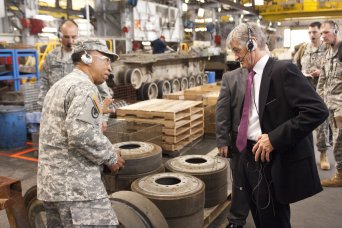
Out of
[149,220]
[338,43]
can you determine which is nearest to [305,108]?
[149,220]

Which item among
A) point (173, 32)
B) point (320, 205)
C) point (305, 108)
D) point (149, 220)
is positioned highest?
point (173, 32)

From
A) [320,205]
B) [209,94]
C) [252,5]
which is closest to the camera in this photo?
[320,205]

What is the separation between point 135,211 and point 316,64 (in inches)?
166

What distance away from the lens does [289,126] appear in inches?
77.4

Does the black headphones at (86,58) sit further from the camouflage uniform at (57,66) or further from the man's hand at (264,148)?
the camouflage uniform at (57,66)

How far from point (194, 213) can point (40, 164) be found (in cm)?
153

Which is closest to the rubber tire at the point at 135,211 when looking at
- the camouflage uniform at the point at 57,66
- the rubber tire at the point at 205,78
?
the camouflage uniform at the point at 57,66

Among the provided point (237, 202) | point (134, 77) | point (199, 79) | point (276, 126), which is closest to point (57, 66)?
point (237, 202)

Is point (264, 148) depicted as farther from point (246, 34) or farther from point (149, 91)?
point (149, 91)

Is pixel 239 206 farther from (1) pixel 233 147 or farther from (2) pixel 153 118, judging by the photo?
(2) pixel 153 118

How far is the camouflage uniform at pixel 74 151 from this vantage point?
1.84 metres

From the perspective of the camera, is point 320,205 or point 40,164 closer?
point 40,164

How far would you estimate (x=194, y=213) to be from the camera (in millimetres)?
3016

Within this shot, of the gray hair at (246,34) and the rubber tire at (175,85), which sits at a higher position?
the gray hair at (246,34)
